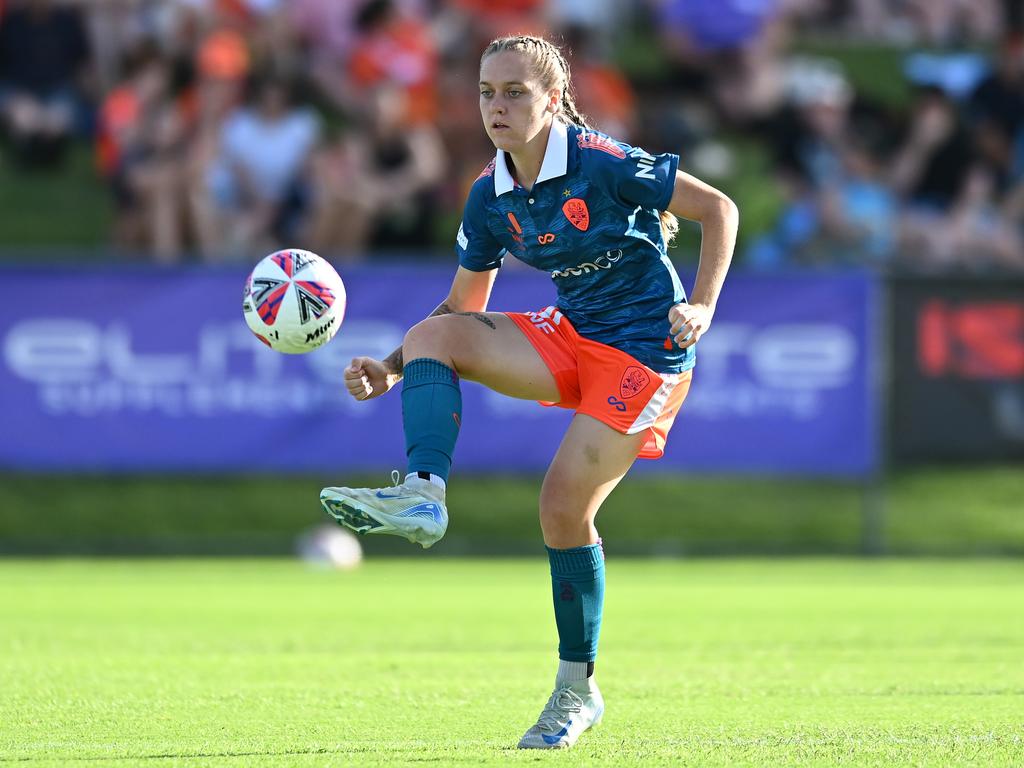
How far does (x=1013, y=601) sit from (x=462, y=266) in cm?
593

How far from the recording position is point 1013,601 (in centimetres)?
1081

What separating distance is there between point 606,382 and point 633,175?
27.3 inches

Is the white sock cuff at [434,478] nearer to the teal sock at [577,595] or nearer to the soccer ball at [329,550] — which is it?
the teal sock at [577,595]

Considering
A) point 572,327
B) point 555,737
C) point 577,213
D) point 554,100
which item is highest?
point 554,100

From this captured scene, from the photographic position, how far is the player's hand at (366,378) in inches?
230

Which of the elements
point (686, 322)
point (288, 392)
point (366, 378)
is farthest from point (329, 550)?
point (686, 322)

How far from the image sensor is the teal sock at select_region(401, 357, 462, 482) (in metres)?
5.62

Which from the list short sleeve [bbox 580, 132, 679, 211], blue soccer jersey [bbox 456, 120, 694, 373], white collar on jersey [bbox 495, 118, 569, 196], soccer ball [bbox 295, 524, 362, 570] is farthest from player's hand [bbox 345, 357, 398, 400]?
soccer ball [bbox 295, 524, 362, 570]

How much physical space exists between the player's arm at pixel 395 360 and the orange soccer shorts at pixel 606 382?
249 millimetres

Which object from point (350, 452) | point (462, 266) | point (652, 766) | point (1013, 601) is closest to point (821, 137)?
point (350, 452)

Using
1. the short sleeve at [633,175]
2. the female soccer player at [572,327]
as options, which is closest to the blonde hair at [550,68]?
the female soccer player at [572,327]

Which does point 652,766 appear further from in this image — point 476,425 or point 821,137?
point 821,137

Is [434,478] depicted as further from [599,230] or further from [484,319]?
[599,230]

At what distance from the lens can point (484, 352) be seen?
19.2ft
